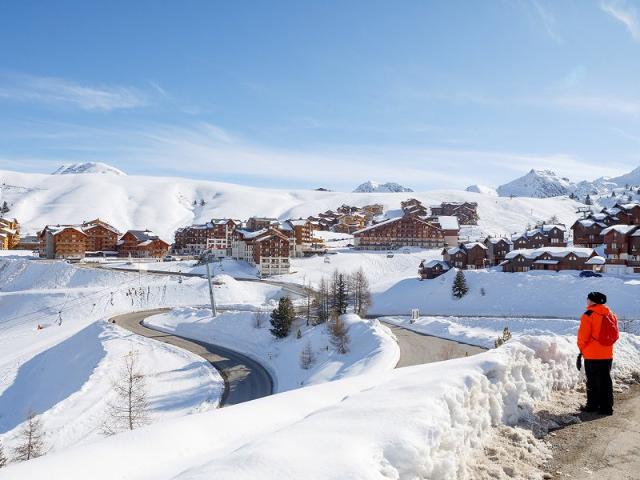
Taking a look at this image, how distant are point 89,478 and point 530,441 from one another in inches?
207

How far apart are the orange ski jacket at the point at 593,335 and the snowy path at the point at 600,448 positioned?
0.92 meters

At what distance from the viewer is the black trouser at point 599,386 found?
7.12 meters

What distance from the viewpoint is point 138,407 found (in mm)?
25359

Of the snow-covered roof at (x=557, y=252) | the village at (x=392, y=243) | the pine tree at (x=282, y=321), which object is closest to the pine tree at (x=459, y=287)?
the village at (x=392, y=243)

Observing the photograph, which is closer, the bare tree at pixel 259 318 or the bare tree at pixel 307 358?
the bare tree at pixel 307 358

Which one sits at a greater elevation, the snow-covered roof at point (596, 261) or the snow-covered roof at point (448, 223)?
the snow-covered roof at point (448, 223)

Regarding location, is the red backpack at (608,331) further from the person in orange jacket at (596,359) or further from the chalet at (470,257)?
the chalet at (470,257)

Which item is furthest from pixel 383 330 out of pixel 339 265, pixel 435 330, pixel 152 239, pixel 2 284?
pixel 152 239

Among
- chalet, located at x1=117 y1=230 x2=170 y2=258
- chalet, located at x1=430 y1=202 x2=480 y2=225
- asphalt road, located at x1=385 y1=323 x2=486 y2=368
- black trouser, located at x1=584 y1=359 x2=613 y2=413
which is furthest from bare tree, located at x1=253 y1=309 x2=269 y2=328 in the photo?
chalet, located at x1=430 y1=202 x2=480 y2=225

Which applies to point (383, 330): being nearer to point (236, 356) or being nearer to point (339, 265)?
point (236, 356)

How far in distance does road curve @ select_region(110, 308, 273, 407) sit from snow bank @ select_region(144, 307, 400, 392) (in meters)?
0.96

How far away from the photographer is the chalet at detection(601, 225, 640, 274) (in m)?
54.6

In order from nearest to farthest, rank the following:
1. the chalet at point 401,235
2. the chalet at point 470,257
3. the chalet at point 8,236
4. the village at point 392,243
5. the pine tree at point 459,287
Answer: the pine tree at point 459,287 < the village at point 392,243 < the chalet at point 470,257 < the chalet at point 401,235 < the chalet at point 8,236

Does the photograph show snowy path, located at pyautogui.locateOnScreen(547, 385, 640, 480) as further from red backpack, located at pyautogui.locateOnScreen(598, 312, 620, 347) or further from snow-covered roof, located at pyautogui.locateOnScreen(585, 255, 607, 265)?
snow-covered roof, located at pyautogui.locateOnScreen(585, 255, 607, 265)
